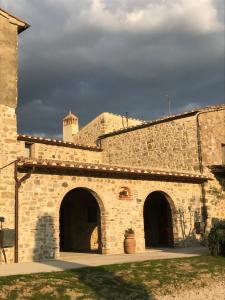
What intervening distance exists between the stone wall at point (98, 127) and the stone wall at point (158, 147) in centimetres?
229

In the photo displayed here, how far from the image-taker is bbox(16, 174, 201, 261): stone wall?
578 inches

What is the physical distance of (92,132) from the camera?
2977 centimetres

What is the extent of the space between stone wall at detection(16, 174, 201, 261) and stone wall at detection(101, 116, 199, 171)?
83.8 inches

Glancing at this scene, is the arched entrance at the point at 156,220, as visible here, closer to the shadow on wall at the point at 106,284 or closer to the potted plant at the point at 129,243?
the potted plant at the point at 129,243

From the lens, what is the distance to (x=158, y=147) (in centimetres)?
2377

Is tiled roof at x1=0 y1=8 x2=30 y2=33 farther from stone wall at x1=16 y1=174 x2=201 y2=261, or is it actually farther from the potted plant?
the potted plant

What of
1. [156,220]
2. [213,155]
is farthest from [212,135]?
[156,220]

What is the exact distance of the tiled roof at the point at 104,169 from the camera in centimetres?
1483

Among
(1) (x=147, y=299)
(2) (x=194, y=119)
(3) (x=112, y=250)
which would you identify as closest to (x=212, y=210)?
(2) (x=194, y=119)

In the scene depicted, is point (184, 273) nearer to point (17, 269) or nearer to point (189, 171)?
point (17, 269)

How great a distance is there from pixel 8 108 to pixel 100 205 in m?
5.46

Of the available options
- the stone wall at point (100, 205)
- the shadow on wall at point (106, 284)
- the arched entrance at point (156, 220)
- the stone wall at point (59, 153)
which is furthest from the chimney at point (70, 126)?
the shadow on wall at point (106, 284)

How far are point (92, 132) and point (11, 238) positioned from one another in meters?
16.5

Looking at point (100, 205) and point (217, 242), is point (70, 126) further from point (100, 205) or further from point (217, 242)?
point (217, 242)
